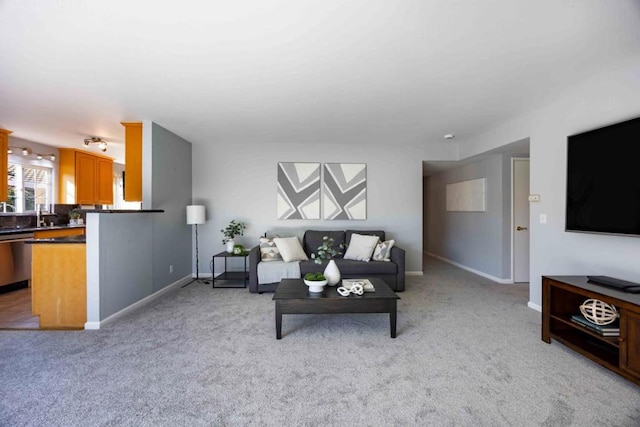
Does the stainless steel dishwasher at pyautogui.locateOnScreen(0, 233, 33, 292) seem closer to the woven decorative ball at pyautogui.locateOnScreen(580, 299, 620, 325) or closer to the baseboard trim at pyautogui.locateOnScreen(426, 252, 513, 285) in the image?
the woven decorative ball at pyautogui.locateOnScreen(580, 299, 620, 325)

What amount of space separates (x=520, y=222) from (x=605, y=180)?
7.86 ft

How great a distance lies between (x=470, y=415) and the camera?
1.62 meters

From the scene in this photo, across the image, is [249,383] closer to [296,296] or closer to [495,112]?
[296,296]

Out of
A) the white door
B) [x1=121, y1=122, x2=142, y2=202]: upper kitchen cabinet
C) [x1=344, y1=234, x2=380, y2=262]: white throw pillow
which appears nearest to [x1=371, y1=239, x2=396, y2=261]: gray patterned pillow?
[x1=344, y1=234, x2=380, y2=262]: white throw pillow

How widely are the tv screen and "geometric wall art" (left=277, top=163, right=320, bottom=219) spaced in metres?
3.42

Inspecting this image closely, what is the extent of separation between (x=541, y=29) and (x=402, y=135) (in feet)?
8.56

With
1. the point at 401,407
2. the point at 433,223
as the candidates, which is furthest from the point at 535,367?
the point at 433,223

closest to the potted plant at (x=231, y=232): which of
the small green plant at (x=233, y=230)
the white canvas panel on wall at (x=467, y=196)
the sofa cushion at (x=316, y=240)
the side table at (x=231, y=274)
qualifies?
the small green plant at (x=233, y=230)

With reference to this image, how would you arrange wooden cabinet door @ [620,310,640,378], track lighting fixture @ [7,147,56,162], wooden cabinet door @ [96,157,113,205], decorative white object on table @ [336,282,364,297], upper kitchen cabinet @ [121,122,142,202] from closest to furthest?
wooden cabinet door @ [620,310,640,378] → decorative white object on table @ [336,282,364,297] → upper kitchen cabinet @ [121,122,142,202] → track lighting fixture @ [7,147,56,162] → wooden cabinet door @ [96,157,113,205]

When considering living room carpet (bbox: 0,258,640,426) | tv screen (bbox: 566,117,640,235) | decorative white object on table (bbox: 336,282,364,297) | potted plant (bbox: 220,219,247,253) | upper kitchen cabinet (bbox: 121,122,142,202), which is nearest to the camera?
living room carpet (bbox: 0,258,640,426)

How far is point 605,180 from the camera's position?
235 cm

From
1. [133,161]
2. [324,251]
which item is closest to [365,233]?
[324,251]

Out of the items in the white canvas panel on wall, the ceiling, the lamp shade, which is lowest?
the lamp shade

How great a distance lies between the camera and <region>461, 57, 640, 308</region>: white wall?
2332 mm
